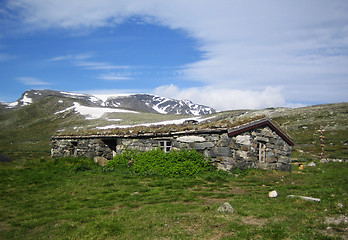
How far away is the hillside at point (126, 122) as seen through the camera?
126 ft

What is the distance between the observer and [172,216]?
7.93 meters

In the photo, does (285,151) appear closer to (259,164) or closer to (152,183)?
(259,164)

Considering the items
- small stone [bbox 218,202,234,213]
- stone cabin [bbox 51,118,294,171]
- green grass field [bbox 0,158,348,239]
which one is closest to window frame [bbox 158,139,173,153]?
stone cabin [bbox 51,118,294,171]

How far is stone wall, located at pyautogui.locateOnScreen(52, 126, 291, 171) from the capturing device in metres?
15.4

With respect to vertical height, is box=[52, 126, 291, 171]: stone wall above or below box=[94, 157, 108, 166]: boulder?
above

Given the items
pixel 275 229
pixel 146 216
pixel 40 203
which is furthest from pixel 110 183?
pixel 275 229

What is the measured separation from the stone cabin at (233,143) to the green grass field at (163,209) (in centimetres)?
146

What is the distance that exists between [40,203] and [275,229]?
8.56 m

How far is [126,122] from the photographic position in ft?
233

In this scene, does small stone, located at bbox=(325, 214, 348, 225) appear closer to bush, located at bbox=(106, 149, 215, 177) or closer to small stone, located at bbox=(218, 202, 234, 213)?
small stone, located at bbox=(218, 202, 234, 213)

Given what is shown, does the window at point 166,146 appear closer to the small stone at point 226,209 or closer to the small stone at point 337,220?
the small stone at point 226,209

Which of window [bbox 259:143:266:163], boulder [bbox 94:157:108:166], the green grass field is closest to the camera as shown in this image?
the green grass field

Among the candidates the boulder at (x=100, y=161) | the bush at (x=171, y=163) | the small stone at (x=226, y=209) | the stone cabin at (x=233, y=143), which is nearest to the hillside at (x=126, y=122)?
the stone cabin at (x=233, y=143)

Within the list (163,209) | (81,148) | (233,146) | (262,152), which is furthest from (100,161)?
(163,209)
